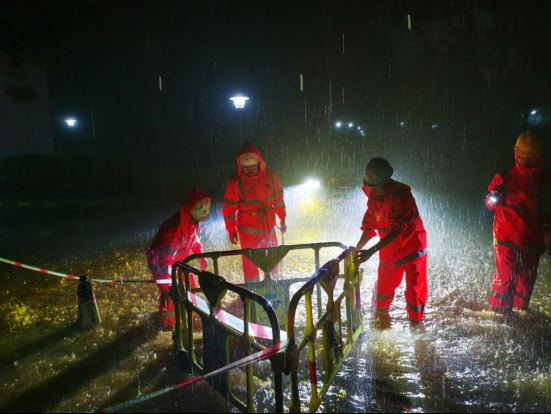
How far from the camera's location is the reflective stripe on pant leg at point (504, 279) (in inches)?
167

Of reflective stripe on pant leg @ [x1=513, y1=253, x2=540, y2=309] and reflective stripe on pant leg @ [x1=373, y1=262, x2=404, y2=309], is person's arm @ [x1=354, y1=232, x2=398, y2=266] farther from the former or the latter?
reflective stripe on pant leg @ [x1=513, y1=253, x2=540, y2=309]

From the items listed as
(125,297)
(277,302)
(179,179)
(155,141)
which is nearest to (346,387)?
(277,302)

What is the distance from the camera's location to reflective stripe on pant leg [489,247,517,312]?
4.23 meters

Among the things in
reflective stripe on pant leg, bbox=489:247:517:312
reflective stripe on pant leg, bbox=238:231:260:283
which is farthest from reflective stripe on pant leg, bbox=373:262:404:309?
reflective stripe on pant leg, bbox=238:231:260:283

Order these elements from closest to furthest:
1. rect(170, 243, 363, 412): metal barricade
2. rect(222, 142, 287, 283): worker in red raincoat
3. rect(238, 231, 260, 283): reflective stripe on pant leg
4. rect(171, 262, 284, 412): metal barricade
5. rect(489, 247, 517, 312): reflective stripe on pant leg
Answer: rect(170, 243, 363, 412): metal barricade < rect(171, 262, 284, 412): metal barricade < rect(489, 247, 517, 312): reflective stripe on pant leg < rect(238, 231, 260, 283): reflective stripe on pant leg < rect(222, 142, 287, 283): worker in red raincoat

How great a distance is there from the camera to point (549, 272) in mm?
6062

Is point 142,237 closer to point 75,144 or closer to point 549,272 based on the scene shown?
point 549,272

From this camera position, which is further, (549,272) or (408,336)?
(549,272)

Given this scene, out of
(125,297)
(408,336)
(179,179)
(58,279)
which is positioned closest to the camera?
(408,336)

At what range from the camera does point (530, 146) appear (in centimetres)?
401

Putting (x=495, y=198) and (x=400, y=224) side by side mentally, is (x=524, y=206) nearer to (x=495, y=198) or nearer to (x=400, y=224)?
(x=495, y=198)

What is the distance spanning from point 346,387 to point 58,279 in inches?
212

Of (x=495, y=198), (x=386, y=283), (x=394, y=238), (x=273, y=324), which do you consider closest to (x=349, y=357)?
(x=386, y=283)

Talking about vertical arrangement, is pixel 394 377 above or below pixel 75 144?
below
